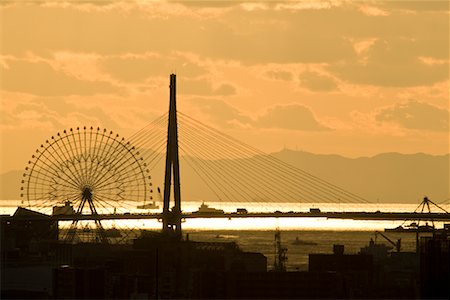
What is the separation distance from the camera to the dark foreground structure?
249 ft

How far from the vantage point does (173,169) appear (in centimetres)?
8694

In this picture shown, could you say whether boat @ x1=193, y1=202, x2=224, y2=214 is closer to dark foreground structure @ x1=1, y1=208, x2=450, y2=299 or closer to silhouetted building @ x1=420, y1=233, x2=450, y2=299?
dark foreground structure @ x1=1, y1=208, x2=450, y2=299

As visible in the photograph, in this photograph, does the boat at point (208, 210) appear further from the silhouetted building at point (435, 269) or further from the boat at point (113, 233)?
the silhouetted building at point (435, 269)

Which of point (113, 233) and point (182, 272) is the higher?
point (113, 233)

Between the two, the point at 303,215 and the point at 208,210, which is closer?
the point at 303,215

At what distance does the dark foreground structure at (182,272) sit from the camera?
2992 inches

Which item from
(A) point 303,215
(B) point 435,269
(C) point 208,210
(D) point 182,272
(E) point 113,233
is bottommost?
(B) point 435,269

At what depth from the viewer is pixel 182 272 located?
90625mm

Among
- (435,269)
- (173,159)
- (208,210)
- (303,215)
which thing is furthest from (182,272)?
(208,210)

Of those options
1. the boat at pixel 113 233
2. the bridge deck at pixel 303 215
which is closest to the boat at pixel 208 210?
the bridge deck at pixel 303 215

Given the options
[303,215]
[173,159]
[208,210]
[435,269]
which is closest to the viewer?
[435,269]

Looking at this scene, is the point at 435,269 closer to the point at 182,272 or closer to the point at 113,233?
the point at 182,272

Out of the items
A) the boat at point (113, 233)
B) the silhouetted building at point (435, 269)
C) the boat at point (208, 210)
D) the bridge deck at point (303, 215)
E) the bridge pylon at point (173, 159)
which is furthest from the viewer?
the boat at point (113, 233)

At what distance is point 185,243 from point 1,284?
893 inches
